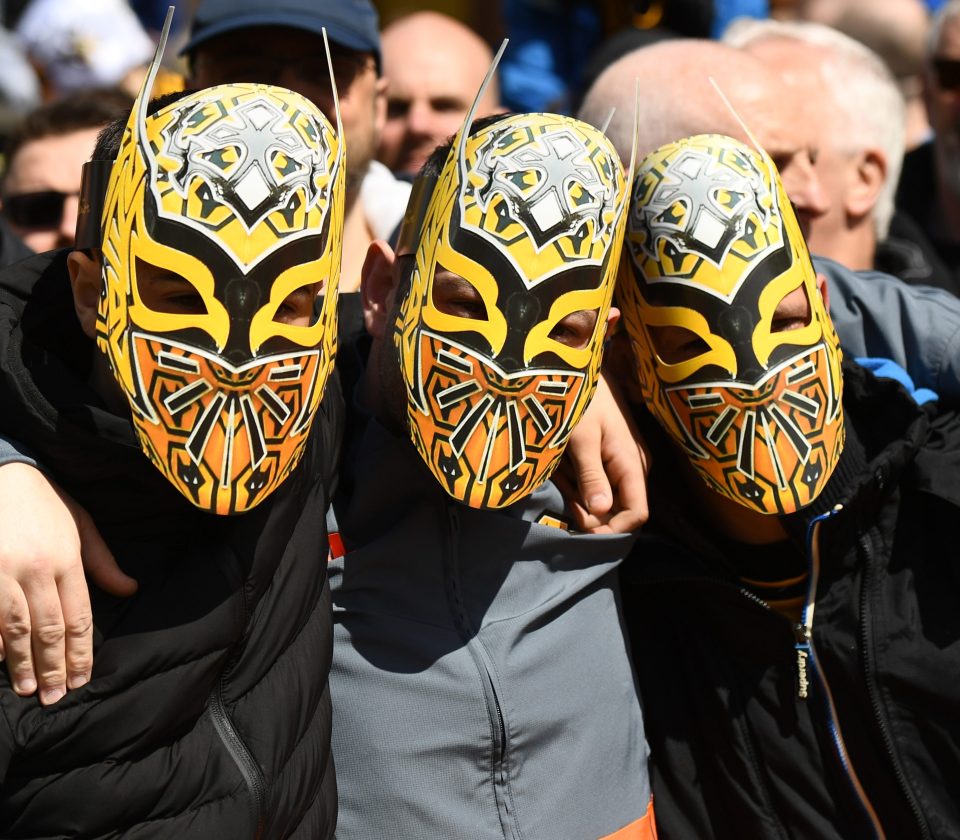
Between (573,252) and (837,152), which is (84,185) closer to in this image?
(573,252)

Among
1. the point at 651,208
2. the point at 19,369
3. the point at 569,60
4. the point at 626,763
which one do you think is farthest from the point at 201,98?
the point at 569,60

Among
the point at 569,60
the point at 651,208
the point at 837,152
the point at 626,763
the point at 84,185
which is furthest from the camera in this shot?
the point at 569,60

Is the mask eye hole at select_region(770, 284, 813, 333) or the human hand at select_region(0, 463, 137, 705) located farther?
the mask eye hole at select_region(770, 284, 813, 333)

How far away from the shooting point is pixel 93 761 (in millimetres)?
1579

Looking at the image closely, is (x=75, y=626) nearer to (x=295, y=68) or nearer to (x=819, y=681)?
(x=819, y=681)

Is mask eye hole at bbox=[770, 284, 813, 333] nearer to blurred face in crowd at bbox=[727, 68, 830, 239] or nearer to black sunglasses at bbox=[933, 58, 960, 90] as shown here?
blurred face in crowd at bbox=[727, 68, 830, 239]

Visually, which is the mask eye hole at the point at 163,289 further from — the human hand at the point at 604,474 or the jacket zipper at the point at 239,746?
the human hand at the point at 604,474

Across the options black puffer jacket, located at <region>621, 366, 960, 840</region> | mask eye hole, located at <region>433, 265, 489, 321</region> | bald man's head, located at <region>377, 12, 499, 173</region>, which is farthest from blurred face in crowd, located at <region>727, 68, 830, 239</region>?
bald man's head, located at <region>377, 12, 499, 173</region>

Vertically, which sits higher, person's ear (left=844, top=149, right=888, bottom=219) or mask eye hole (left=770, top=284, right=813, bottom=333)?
mask eye hole (left=770, top=284, right=813, bottom=333)

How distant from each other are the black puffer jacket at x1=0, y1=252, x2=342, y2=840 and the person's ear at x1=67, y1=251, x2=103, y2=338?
0.07 meters

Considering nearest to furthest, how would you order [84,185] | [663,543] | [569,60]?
[84,185], [663,543], [569,60]

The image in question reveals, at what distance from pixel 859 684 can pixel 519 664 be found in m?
0.58

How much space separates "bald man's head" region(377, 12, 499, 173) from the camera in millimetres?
3887

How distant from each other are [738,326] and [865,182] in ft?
5.59
